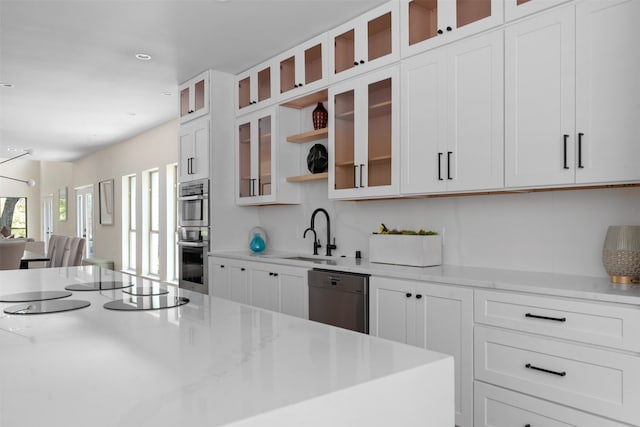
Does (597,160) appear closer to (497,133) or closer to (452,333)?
(497,133)

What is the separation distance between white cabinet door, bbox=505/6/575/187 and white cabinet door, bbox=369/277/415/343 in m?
0.82

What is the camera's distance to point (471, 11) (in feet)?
8.72

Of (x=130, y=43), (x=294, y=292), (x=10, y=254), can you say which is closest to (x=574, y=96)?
(x=294, y=292)

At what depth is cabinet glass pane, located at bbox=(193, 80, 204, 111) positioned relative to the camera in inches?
185

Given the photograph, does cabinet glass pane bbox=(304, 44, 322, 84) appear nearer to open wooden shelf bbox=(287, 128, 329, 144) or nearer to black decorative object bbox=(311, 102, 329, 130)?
black decorative object bbox=(311, 102, 329, 130)

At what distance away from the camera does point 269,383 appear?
33.3 inches

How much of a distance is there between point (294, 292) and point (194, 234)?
5.40ft

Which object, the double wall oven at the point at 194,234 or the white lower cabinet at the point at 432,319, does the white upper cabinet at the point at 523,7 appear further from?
the double wall oven at the point at 194,234

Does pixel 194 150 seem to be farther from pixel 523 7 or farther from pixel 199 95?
pixel 523 7

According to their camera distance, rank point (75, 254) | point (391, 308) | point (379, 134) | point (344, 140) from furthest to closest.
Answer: point (75, 254) → point (344, 140) → point (379, 134) → point (391, 308)

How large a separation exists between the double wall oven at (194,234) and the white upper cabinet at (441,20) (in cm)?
243

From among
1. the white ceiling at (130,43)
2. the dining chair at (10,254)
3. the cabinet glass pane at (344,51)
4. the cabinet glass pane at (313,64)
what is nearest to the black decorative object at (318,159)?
the cabinet glass pane at (313,64)

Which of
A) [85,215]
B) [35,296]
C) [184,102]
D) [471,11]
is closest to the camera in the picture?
[35,296]

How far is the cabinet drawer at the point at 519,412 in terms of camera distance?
1997 millimetres
